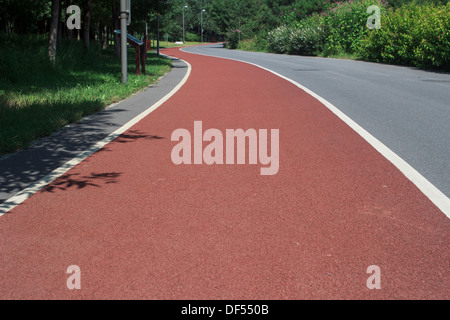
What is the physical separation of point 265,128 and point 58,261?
215 inches

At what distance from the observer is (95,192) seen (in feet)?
17.1

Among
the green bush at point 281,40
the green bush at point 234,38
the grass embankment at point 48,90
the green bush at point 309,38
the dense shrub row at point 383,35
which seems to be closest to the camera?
the grass embankment at point 48,90

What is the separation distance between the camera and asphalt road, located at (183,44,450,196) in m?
6.62

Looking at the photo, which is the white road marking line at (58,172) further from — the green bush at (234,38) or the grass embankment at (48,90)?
the green bush at (234,38)

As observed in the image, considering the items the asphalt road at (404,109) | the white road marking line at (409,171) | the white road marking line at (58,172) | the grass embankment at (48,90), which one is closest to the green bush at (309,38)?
the grass embankment at (48,90)

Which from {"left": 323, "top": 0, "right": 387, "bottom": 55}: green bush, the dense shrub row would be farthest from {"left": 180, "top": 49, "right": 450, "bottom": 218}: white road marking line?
{"left": 323, "top": 0, "right": 387, "bottom": 55}: green bush

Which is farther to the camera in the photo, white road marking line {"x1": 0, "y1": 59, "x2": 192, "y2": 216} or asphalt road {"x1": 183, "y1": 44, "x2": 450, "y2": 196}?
asphalt road {"x1": 183, "y1": 44, "x2": 450, "y2": 196}

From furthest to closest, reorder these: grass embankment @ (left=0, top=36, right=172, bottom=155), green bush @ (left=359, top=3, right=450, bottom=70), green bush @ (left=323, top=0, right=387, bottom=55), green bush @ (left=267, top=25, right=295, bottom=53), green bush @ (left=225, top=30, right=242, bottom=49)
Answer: green bush @ (left=225, top=30, right=242, bottom=49)
green bush @ (left=267, top=25, right=295, bottom=53)
green bush @ (left=323, top=0, right=387, bottom=55)
green bush @ (left=359, top=3, right=450, bottom=70)
grass embankment @ (left=0, top=36, right=172, bottom=155)

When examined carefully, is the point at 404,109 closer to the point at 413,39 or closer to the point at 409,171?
the point at 409,171

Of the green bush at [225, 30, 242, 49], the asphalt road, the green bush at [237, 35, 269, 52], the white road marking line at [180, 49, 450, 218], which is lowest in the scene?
the white road marking line at [180, 49, 450, 218]

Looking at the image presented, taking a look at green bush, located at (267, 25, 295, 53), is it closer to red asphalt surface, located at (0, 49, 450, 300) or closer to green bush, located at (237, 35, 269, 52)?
green bush, located at (237, 35, 269, 52)

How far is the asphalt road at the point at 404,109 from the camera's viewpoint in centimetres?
662

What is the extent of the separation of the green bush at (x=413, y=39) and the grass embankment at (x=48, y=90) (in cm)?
1155
